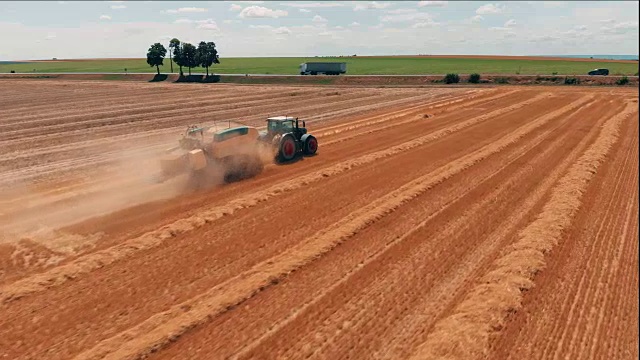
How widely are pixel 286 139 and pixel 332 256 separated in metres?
8.99

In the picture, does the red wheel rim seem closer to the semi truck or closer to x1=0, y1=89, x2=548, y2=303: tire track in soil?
x1=0, y1=89, x2=548, y2=303: tire track in soil

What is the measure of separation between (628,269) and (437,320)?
4.97 meters

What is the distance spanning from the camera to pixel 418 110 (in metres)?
35.6

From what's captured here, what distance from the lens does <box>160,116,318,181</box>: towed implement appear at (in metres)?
14.8

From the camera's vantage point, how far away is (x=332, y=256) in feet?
33.2

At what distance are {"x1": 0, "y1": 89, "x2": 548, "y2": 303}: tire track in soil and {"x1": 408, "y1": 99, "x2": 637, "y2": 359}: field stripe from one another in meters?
6.95

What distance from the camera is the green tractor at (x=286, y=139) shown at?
59.6 feet

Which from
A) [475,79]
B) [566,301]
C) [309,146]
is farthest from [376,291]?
[475,79]

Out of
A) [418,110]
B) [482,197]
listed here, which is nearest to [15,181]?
[482,197]

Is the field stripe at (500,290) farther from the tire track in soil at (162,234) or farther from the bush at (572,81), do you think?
the bush at (572,81)

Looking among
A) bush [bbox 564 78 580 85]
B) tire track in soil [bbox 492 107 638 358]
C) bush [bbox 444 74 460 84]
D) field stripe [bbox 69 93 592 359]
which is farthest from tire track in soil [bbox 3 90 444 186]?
bush [bbox 564 78 580 85]

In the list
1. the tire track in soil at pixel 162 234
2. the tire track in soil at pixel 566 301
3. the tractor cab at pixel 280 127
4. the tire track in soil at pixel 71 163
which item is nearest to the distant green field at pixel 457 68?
the tractor cab at pixel 280 127

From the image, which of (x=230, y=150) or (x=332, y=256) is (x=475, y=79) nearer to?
(x=230, y=150)

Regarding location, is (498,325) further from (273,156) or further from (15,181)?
(15,181)
